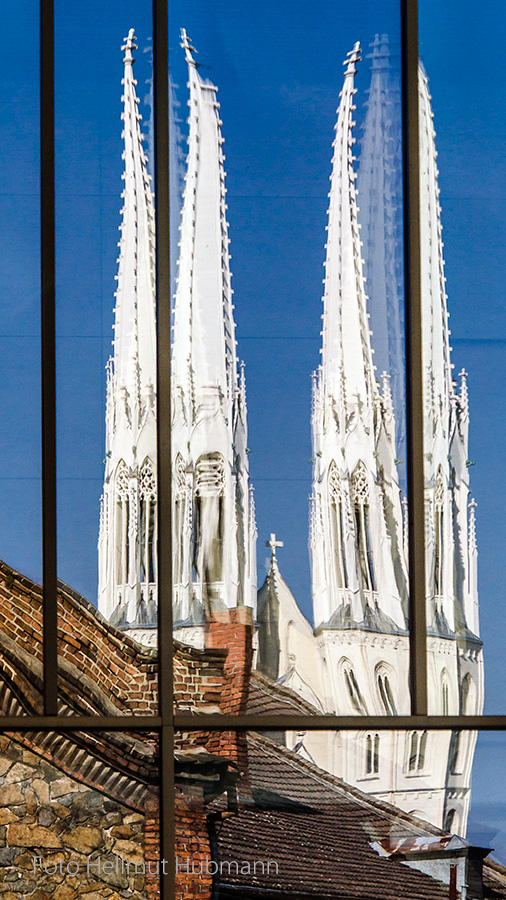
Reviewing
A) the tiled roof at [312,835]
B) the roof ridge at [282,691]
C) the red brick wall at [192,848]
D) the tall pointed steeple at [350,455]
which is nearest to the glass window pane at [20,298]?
the roof ridge at [282,691]

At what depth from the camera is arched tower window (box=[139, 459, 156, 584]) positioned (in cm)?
506

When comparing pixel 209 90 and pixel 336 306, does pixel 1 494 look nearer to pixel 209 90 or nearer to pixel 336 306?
pixel 336 306

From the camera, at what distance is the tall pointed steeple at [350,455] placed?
509cm

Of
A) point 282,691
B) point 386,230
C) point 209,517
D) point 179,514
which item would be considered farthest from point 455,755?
point 386,230

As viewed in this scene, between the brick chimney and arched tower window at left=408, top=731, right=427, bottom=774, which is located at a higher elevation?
the brick chimney

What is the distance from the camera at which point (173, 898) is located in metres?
4.83

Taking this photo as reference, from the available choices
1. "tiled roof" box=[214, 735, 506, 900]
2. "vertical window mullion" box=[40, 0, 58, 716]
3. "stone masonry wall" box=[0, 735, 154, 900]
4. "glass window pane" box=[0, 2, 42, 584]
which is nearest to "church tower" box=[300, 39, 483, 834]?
"tiled roof" box=[214, 735, 506, 900]

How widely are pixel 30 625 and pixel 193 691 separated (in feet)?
3.09

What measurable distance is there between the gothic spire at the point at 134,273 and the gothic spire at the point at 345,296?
0.97m

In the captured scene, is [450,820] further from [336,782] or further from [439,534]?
[439,534]

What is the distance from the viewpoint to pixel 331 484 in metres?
5.11

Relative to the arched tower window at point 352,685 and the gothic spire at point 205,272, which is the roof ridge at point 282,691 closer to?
the arched tower window at point 352,685

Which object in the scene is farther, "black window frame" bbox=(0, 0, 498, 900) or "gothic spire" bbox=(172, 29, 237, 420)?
"gothic spire" bbox=(172, 29, 237, 420)

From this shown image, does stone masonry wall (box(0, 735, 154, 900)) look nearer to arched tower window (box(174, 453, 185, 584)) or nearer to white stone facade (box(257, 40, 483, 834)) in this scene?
white stone facade (box(257, 40, 483, 834))
